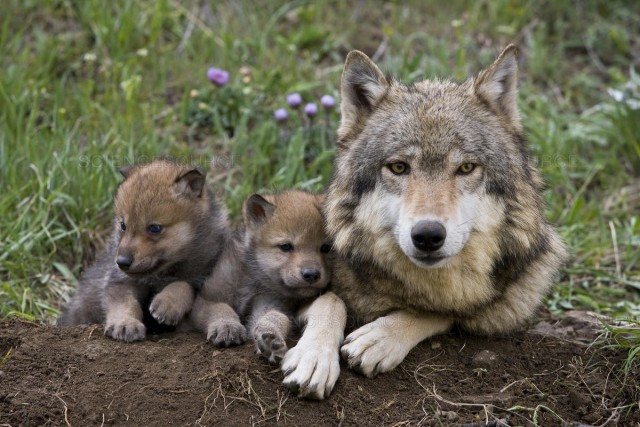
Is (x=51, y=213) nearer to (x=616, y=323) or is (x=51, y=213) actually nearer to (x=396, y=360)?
(x=396, y=360)

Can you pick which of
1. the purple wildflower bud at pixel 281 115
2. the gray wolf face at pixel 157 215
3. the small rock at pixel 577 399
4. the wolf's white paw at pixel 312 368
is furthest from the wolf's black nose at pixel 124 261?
the purple wildflower bud at pixel 281 115

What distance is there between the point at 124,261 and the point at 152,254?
0.64 ft

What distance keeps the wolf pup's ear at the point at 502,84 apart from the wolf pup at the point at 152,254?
169cm

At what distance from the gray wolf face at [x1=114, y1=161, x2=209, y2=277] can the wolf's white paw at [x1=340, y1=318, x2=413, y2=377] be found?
1.19 m

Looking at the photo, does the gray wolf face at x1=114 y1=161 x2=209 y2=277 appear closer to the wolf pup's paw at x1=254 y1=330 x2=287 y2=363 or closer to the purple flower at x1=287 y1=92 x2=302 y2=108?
the wolf pup's paw at x1=254 y1=330 x2=287 y2=363

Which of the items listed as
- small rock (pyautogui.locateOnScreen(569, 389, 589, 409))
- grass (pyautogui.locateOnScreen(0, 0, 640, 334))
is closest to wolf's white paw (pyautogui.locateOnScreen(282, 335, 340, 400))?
small rock (pyautogui.locateOnScreen(569, 389, 589, 409))

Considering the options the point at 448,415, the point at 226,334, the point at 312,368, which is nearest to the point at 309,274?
the point at 226,334

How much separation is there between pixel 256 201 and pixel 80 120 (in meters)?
2.59

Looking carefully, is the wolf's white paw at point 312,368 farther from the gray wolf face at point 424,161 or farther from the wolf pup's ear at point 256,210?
the wolf pup's ear at point 256,210

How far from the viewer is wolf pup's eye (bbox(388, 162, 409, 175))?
417cm

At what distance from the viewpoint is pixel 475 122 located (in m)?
4.29

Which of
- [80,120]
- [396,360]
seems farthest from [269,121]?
[396,360]

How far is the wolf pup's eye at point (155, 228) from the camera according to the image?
14.9 ft

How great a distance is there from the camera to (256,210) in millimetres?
4805
